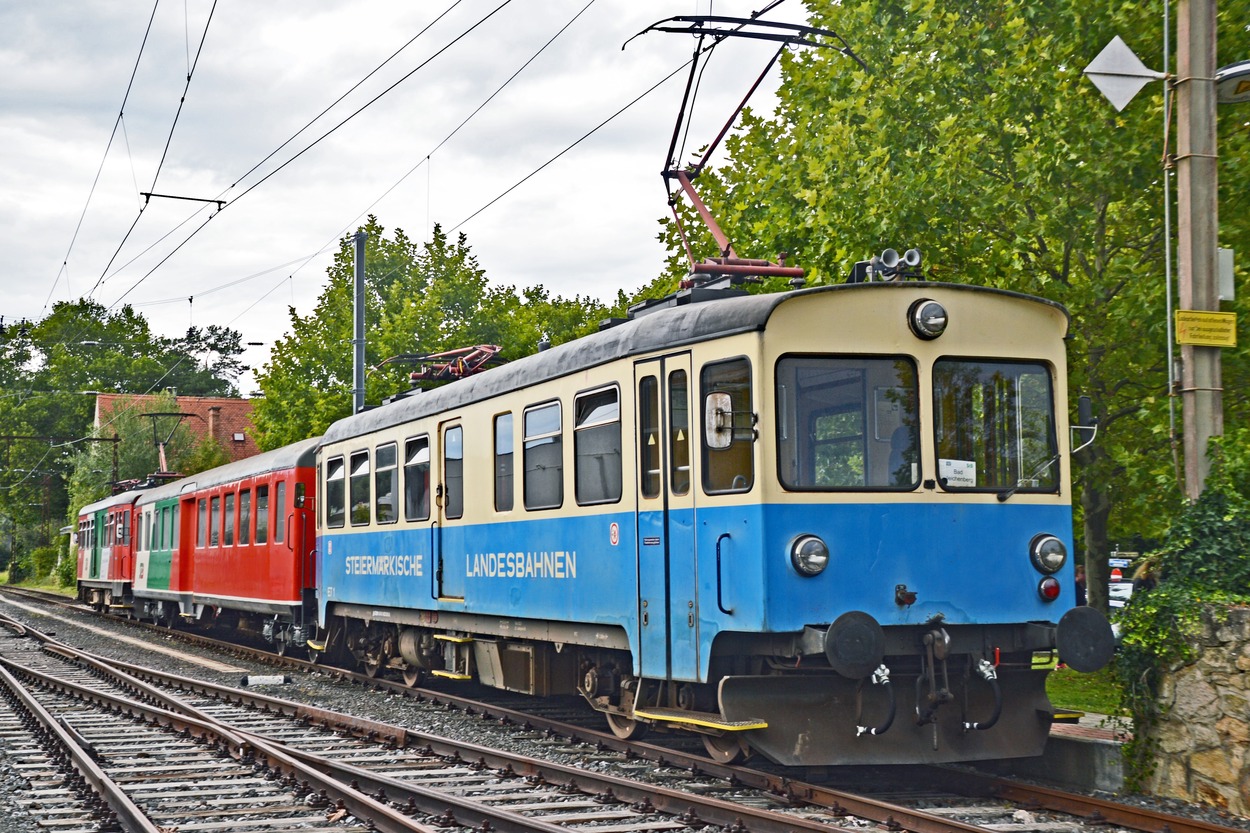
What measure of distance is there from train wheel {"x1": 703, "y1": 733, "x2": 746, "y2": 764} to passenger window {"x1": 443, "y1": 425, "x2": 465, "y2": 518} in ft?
14.6

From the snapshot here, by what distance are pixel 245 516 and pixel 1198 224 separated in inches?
655

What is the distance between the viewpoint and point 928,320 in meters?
9.33

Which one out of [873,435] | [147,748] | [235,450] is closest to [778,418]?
[873,435]

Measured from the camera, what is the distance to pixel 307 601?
64.7 ft

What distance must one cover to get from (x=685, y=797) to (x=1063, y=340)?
4.19 m

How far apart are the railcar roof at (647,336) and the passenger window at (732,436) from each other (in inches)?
9.9

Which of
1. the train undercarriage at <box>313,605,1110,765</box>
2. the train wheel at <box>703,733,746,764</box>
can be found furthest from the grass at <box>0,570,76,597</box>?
the train undercarriage at <box>313,605,1110,765</box>

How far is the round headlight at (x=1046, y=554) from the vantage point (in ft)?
30.8

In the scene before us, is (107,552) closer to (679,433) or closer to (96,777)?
(96,777)

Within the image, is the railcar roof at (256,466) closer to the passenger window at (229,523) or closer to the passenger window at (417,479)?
the passenger window at (229,523)

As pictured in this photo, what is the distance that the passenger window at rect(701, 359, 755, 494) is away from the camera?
9008mm

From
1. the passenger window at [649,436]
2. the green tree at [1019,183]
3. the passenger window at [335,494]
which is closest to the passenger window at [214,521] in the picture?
the passenger window at [335,494]

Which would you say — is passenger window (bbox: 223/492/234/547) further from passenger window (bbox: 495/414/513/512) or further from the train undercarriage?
the train undercarriage

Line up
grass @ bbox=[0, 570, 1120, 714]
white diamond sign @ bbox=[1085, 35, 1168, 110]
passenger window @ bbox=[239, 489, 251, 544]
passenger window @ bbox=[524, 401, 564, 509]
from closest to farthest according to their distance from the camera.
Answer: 1. white diamond sign @ bbox=[1085, 35, 1168, 110]
2. passenger window @ bbox=[524, 401, 564, 509]
3. grass @ bbox=[0, 570, 1120, 714]
4. passenger window @ bbox=[239, 489, 251, 544]
